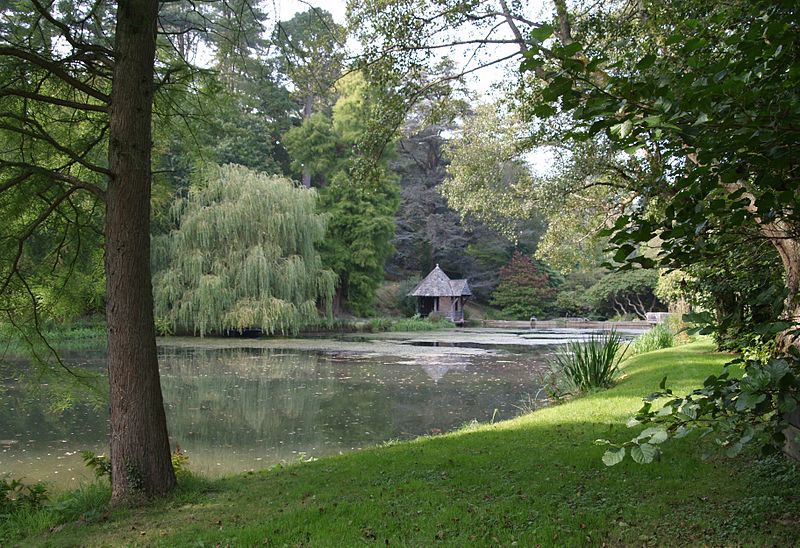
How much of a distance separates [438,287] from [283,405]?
22160 millimetres

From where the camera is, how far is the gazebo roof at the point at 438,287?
32219mm

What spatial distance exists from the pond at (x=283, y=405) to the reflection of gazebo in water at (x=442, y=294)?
1334 centimetres

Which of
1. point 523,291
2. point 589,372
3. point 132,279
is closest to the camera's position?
point 132,279

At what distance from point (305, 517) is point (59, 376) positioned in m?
3.12

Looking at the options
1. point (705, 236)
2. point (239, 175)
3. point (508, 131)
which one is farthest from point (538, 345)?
point (705, 236)

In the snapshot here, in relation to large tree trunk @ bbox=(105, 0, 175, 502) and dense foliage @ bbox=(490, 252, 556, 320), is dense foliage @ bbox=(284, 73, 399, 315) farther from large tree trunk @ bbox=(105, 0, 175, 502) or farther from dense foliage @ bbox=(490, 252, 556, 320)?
large tree trunk @ bbox=(105, 0, 175, 502)

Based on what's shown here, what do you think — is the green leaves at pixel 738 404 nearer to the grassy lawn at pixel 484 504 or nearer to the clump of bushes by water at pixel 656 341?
the grassy lawn at pixel 484 504

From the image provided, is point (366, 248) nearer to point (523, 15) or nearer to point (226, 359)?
point (226, 359)

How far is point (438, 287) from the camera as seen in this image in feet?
106

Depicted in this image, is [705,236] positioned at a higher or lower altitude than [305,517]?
higher

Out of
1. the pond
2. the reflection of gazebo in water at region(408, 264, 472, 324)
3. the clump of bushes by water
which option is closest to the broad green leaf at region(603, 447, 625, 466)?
the pond

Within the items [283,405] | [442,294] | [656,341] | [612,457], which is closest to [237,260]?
[283,405]

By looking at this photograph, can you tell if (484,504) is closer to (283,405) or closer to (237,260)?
(283,405)

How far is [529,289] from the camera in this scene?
34812mm
